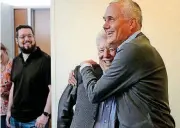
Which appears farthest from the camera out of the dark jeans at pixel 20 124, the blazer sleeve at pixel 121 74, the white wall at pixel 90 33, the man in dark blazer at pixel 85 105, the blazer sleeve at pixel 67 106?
the dark jeans at pixel 20 124

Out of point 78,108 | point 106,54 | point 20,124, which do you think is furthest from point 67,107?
point 20,124

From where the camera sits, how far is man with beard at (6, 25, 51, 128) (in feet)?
8.43

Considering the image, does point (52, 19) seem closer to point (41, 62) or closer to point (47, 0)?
point (47, 0)

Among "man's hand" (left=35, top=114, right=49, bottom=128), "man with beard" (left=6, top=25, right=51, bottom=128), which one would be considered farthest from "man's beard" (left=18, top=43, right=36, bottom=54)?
"man's hand" (left=35, top=114, right=49, bottom=128)

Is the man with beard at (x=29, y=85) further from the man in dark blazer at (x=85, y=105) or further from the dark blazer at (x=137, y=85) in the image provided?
the dark blazer at (x=137, y=85)

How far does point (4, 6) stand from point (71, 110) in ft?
4.09

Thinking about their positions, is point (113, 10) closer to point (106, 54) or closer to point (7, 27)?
point (106, 54)

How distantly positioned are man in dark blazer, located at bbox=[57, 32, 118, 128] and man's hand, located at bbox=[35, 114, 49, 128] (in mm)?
592

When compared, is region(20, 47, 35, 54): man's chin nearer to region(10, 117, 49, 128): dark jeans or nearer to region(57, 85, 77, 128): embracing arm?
region(10, 117, 49, 128): dark jeans

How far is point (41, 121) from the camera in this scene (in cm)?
258

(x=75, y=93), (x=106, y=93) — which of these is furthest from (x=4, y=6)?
(x=106, y=93)

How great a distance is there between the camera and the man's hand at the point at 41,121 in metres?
2.57

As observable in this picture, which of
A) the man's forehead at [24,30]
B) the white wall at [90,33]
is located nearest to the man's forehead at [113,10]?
the white wall at [90,33]

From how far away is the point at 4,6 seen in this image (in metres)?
2.61
